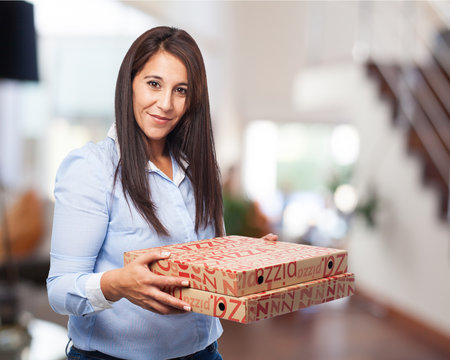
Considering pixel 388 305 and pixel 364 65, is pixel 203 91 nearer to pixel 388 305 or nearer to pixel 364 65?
pixel 388 305

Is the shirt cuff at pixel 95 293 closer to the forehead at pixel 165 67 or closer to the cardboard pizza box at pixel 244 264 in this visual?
the cardboard pizza box at pixel 244 264

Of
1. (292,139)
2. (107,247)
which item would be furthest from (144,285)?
(292,139)

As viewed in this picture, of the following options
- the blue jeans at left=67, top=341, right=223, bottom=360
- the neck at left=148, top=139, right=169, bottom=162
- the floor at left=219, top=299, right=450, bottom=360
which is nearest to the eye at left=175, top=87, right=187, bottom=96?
the neck at left=148, top=139, right=169, bottom=162

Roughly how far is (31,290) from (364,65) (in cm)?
375

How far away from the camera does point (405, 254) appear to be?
4.84m

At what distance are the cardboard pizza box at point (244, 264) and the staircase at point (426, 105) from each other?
11.2ft

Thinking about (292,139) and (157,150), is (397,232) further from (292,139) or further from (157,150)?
(292,139)

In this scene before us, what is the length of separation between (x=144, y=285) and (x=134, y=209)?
0.18 metres

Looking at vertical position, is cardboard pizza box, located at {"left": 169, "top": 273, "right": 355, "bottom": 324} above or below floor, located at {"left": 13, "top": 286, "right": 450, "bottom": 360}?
above

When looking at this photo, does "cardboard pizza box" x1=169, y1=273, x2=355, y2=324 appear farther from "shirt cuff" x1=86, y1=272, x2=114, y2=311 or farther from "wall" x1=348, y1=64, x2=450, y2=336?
"wall" x1=348, y1=64, x2=450, y2=336

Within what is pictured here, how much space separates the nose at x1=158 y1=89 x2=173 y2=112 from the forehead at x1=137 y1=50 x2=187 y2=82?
0.03m

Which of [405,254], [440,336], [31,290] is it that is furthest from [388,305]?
[31,290]

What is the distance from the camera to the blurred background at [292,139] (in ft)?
13.5

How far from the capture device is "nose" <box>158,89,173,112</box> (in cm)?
115
